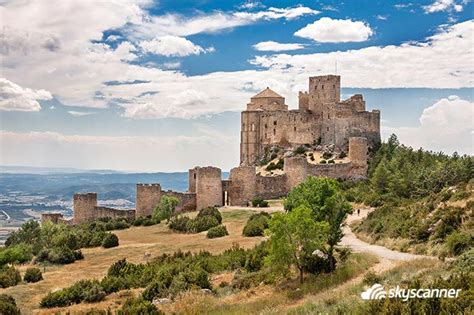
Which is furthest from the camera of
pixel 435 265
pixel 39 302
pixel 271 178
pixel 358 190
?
pixel 271 178

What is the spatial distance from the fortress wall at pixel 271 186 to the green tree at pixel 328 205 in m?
22.9

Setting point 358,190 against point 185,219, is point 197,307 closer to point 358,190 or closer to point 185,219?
point 185,219

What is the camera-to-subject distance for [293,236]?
18375 mm

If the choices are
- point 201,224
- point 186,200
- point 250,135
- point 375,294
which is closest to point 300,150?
point 250,135

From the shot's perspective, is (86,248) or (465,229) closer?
(465,229)

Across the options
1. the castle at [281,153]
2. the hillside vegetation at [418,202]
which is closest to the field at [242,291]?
the hillside vegetation at [418,202]

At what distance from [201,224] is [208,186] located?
8542mm

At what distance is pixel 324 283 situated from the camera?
1722cm

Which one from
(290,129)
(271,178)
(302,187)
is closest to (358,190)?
(271,178)

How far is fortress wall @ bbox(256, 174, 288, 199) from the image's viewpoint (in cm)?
4416

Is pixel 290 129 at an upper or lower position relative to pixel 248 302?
upper

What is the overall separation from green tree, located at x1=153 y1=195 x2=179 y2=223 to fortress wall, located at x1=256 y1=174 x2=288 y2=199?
316 inches

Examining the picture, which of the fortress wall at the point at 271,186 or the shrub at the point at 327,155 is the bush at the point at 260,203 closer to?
the fortress wall at the point at 271,186

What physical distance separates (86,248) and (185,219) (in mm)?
7068
